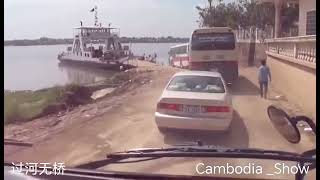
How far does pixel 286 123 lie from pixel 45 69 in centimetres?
147

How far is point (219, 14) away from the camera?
8.46ft

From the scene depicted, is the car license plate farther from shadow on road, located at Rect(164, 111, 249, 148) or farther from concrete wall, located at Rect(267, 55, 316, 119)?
concrete wall, located at Rect(267, 55, 316, 119)

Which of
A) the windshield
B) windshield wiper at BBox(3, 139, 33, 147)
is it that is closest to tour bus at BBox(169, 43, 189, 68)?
the windshield

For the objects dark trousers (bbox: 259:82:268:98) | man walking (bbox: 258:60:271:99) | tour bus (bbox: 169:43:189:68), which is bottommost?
dark trousers (bbox: 259:82:268:98)

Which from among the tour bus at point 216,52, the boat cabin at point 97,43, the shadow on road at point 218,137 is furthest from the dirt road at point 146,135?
the boat cabin at point 97,43

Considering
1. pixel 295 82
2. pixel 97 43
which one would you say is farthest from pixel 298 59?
pixel 97 43

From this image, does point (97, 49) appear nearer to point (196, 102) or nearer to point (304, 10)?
point (196, 102)

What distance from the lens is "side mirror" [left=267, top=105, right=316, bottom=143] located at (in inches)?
91.6

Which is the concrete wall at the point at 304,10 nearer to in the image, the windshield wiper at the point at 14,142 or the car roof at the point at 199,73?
the car roof at the point at 199,73

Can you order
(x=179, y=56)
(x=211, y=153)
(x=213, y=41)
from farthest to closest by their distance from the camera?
(x=213, y=41) → (x=179, y=56) → (x=211, y=153)

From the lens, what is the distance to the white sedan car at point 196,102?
2693 millimetres

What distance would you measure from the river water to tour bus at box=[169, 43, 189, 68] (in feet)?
0.21

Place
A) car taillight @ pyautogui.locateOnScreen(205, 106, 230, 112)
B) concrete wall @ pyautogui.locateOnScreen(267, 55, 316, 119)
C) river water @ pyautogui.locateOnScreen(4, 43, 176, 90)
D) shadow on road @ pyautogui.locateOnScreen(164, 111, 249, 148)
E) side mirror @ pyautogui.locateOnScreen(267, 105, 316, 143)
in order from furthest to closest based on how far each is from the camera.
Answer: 1. car taillight @ pyautogui.locateOnScreen(205, 106, 230, 112)
2. river water @ pyautogui.locateOnScreen(4, 43, 176, 90)
3. shadow on road @ pyautogui.locateOnScreen(164, 111, 249, 148)
4. side mirror @ pyautogui.locateOnScreen(267, 105, 316, 143)
5. concrete wall @ pyautogui.locateOnScreen(267, 55, 316, 119)

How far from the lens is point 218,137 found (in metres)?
2.58
